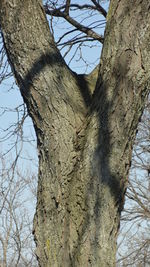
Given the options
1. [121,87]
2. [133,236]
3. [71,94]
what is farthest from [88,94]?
[133,236]

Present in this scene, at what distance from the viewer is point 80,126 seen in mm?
2498

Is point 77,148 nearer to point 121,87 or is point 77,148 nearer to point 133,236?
point 121,87

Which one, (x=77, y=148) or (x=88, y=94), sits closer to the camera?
(x=77, y=148)

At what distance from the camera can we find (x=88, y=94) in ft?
8.83

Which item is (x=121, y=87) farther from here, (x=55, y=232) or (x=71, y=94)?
(x=55, y=232)

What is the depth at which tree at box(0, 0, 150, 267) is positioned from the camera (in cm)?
228

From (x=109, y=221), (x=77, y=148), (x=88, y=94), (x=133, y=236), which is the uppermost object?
(x=133, y=236)

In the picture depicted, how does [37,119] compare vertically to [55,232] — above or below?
above

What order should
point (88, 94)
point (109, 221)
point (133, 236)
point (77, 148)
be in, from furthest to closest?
1. point (133, 236)
2. point (88, 94)
3. point (77, 148)
4. point (109, 221)

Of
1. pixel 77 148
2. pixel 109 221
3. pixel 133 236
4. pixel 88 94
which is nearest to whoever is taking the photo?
pixel 109 221

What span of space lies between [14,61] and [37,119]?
1.24 feet

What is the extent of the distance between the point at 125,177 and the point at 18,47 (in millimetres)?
980

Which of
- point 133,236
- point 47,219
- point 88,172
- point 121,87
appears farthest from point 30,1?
point 133,236

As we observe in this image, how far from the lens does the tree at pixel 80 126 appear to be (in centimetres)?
228
